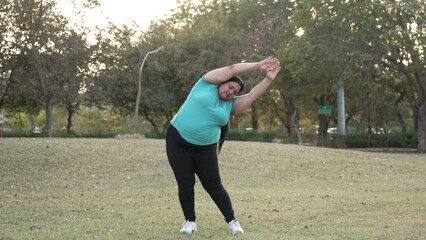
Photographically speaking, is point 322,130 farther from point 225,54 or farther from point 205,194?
point 205,194

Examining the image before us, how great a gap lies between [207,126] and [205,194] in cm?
533

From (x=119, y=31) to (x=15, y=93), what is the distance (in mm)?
9092

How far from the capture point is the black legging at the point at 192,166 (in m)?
6.82

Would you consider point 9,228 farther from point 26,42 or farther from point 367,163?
point 26,42

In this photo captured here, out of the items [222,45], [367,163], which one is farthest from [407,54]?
[222,45]

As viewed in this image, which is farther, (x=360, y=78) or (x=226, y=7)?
(x=226, y=7)

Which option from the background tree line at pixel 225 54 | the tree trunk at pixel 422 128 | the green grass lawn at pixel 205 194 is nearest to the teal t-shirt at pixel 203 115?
the green grass lawn at pixel 205 194

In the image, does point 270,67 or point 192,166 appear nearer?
point 270,67

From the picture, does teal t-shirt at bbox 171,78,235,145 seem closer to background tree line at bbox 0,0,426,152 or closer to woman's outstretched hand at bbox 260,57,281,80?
woman's outstretched hand at bbox 260,57,281,80

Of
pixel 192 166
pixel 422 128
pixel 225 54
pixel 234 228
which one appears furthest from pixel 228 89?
pixel 225 54

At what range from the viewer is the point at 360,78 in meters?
29.3

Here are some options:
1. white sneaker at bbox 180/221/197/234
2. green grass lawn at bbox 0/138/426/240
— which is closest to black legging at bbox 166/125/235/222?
white sneaker at bbox 180/221/197/234

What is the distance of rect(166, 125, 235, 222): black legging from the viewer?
6.82 m

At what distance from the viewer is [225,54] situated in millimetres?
42406
